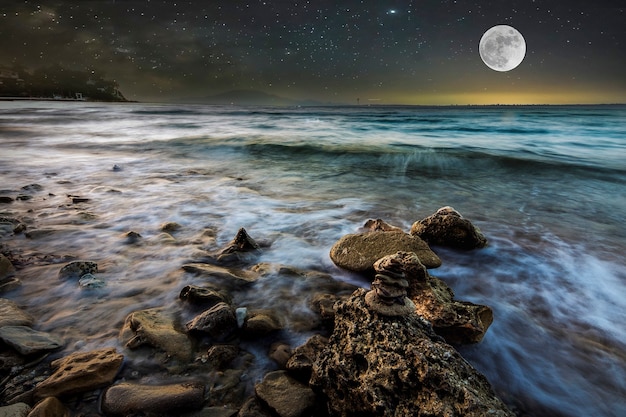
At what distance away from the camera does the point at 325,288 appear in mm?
3299

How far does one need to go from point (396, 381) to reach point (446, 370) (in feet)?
0.82

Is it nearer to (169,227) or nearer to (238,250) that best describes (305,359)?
(238,250)

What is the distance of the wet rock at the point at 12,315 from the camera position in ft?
7.65

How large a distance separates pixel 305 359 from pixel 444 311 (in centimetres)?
112

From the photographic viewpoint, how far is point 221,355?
220 centimetres

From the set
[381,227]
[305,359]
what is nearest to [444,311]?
[305,359]

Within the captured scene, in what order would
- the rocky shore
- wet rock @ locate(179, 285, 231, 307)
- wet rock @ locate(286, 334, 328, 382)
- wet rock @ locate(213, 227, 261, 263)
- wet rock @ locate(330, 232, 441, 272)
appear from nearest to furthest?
the rocky shore < wet rock @ locate(286, 334, 328, 382) < wet rock @ locate(179, 285, 231, 307) < wet rock @ locate(330, 232, 441, 272) < wet rock @ locate(213, 227, 261, 263)

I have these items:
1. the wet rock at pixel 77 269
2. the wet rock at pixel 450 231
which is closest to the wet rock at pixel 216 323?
the wet rock at pixel 77 269

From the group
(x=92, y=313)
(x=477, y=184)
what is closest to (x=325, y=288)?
(x=92, y=313)

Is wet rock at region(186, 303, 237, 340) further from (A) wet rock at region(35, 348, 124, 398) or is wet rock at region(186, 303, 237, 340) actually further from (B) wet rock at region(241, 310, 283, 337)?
(A) wet rock at region(35, 348, 124, 398)

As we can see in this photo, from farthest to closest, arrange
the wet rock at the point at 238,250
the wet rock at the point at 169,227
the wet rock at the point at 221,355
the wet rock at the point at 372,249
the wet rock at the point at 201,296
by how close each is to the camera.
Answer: the wet rock at the point at 169,227 → the wet rock at the point at 238,250 → the wet rock at the point at 372,249 → the wet rock at the point at 201,296 → the wet rock at the point at 221,355

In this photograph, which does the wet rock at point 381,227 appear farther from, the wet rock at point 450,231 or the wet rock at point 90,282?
the wet rock at point 90,282

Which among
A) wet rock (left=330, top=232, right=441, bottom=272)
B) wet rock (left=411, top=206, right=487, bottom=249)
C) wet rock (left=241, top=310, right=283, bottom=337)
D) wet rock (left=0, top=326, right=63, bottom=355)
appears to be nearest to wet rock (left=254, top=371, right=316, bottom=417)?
wet rock (left=241, top=310, right=283, bottom=337)

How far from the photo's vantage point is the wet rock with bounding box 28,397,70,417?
1601 millimetres
